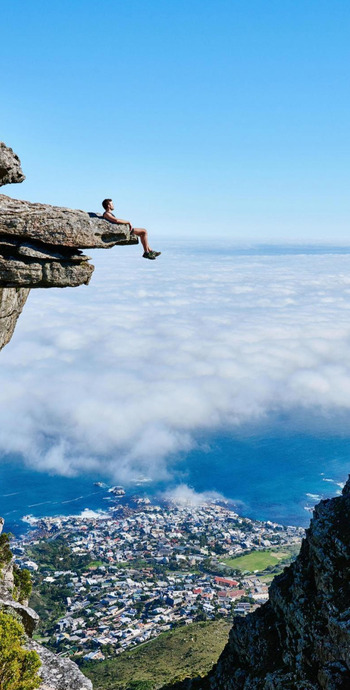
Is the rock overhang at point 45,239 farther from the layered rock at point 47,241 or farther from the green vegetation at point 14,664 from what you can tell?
the green vegetation at point 14,664

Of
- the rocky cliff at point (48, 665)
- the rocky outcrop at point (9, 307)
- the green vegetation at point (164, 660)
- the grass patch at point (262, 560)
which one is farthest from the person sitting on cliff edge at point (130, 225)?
the grass patch at point (262, 560)

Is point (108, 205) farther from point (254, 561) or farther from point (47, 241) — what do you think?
point (254, 561)

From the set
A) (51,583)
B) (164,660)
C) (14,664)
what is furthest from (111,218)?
(51,583)

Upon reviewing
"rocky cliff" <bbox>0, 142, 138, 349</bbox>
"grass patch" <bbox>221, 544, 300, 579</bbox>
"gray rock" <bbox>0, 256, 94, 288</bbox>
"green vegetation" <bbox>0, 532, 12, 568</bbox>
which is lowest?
"grass patch" <bbox>221, 544, 300, 579</bbox>

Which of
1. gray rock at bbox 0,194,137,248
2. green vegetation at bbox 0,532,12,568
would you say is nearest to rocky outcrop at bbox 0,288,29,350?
gray rock at bbox 0,194,137,248

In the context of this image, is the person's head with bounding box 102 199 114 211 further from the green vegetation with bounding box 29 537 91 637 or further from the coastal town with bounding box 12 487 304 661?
the green vegetation with bounding box 29 537 91 637

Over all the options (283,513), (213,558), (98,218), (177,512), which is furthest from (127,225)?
(283,513)
